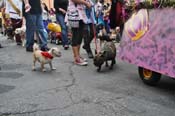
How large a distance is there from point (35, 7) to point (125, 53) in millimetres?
4245

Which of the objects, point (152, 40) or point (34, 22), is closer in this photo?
point (152, 40)

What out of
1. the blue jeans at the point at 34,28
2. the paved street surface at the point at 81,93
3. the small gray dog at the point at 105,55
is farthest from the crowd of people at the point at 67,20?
the paved street surface at the point at 81,93

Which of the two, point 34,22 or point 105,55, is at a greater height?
point 34,22

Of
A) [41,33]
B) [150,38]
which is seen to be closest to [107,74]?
[150,38]

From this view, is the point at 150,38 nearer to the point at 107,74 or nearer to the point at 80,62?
the point at 107,74

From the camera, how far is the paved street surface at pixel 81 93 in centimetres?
541

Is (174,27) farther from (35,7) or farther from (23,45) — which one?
(23,45)

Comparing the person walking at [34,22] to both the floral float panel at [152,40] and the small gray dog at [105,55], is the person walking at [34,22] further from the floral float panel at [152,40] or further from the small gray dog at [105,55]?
the floral float panel at [152,40]

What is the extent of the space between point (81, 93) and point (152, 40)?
1.31m

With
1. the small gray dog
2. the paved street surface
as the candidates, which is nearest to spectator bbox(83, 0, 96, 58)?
the small gray dog

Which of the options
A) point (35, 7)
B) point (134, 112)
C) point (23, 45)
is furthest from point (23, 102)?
point (23, 45)

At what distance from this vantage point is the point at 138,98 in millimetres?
5953

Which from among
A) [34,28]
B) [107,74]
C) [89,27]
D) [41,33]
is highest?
[89,27]

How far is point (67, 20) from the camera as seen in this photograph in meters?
8.71
